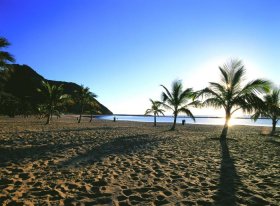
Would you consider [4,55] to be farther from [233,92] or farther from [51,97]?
[233,92]

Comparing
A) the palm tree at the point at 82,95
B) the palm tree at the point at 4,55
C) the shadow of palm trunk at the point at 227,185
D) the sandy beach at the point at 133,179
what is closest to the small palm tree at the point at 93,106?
the palm tree at the point at 82,95

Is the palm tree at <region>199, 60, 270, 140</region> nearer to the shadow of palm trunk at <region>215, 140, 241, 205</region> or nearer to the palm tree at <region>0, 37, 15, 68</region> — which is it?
the shadow of palm trunk at <region>215, 140, 241, 205</region>

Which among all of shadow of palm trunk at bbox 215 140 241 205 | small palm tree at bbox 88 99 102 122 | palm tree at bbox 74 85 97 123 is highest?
palm tree at bbox 74 85 97 123

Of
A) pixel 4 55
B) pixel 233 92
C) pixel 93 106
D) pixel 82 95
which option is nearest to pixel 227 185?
pixel 233 92

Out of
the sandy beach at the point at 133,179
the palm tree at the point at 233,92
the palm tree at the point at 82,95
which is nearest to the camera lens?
the sandy beach at the point at 133,179

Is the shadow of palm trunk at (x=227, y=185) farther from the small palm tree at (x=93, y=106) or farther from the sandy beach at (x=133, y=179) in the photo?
the small palm tree at (x=93, y=106)

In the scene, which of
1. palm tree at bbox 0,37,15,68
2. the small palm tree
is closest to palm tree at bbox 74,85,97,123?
the small palm tree

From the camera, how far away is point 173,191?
400 cm

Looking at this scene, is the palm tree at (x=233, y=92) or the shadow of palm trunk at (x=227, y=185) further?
the palm tree at (x=233, y=92)

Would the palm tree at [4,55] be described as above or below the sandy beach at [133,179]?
above

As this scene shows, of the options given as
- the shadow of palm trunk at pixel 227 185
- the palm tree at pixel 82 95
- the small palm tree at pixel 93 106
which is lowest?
the shadow of palm trunk at pixel 227 185

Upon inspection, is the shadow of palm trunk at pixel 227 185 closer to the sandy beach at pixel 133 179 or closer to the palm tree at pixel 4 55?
the sandy beach at pixel 133 179

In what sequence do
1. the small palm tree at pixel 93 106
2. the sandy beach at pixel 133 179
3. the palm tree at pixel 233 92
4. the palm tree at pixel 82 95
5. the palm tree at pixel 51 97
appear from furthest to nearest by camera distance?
1. the small palm tree at pixel 93 106
2. the palm tree at pixel 82 95
3. the palm tree at pixel 51 97
4. the palm tree at pixel 233 92
5. the sandy beach at pixel 133 179

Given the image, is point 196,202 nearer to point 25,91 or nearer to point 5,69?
point 5,69
